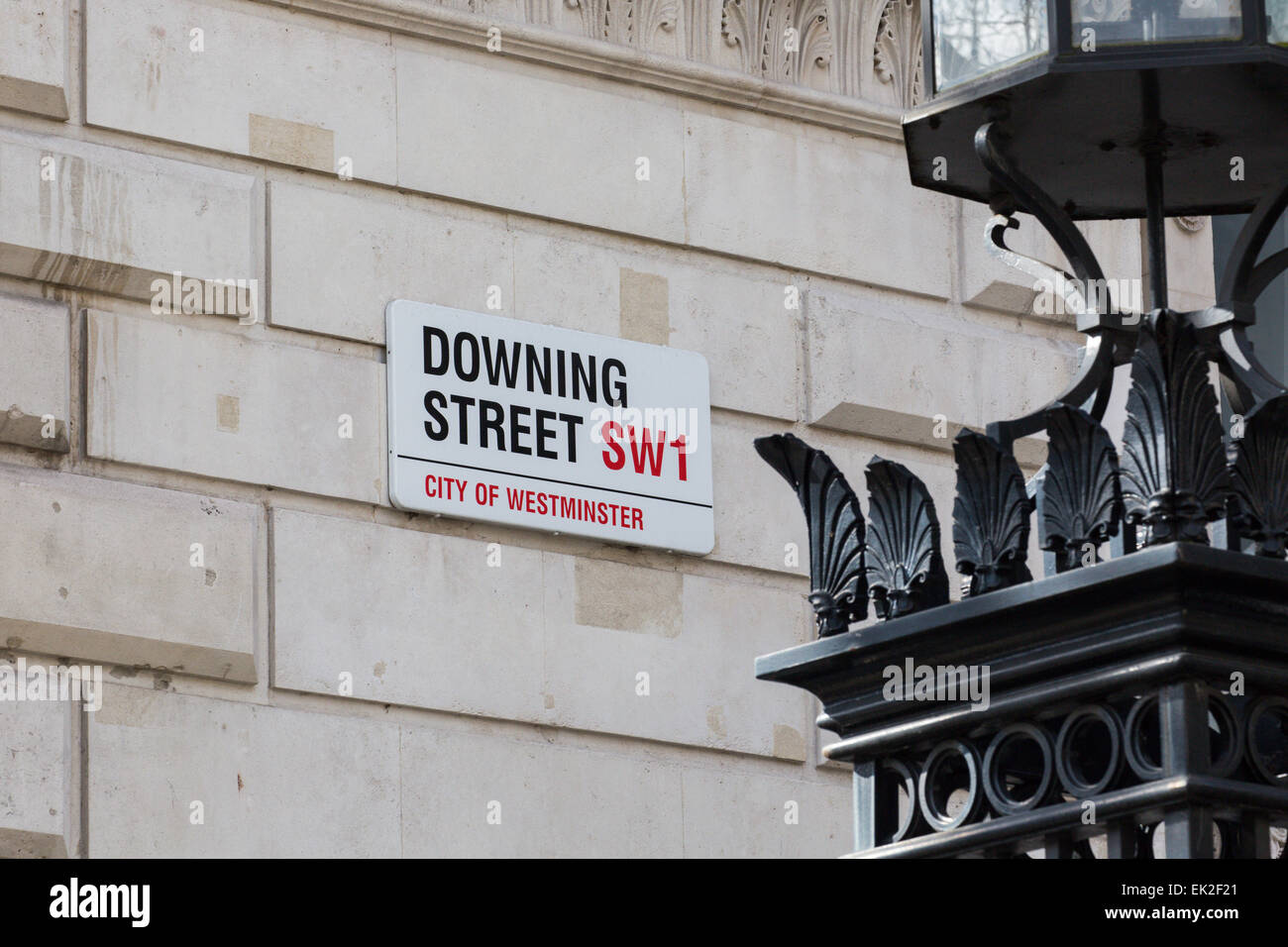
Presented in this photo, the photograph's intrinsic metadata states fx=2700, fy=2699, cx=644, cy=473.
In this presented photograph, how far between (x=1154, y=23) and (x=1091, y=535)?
74 centimetres

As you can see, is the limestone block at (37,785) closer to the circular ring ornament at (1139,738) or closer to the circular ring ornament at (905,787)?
the circular ring ornament at (905,787)

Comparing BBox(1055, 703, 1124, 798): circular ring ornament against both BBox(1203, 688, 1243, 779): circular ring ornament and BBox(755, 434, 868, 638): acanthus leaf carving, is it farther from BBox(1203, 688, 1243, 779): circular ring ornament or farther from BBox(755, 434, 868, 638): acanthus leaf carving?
BBox(755, 434, 868, 638): acanthus leaf carving

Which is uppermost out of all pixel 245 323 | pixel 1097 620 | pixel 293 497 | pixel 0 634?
pixel 245 323

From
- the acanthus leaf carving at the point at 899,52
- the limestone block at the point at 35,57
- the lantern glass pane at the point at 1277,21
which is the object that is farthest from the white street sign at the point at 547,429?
the lantern glass pane at the point at 1277,21

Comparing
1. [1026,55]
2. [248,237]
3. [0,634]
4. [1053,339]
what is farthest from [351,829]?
[1026,55]

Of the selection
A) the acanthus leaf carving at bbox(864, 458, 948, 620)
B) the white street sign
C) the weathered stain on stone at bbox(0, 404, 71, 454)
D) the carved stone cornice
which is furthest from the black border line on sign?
the acanthus leaf carving at bbox(864, 458, 948, 620)

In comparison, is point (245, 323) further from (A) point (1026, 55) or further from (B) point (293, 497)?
(A) point (1026, 55)

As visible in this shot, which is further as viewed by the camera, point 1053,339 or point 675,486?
point 1053,339

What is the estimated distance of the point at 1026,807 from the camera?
11.3ft

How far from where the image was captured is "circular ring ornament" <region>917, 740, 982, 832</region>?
11.5 feet

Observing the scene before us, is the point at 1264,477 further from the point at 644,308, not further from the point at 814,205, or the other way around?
the point at 814,205

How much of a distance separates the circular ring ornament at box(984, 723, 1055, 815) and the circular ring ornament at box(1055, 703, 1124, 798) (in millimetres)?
14

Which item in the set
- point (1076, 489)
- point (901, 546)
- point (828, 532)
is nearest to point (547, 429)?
point (828, 532)

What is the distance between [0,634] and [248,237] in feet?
4.60
